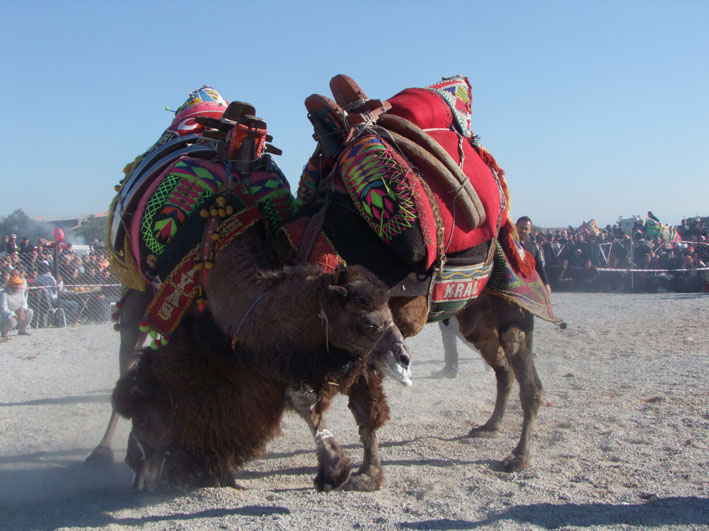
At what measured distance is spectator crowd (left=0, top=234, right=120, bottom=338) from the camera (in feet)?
43.9

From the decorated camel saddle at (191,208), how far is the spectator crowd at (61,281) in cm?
972

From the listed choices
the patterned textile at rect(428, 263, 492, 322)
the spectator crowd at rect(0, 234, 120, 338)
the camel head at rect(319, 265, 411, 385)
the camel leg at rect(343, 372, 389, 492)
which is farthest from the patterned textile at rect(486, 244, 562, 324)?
the spectator crowd at rect(0, 234, 120, 338)


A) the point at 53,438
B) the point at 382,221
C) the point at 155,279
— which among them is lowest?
the point at 53,438

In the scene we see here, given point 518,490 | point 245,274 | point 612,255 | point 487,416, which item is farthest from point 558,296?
point 245,274

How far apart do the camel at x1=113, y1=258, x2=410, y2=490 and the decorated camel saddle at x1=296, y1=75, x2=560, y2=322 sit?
0.71 m

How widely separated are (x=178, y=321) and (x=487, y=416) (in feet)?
11.3

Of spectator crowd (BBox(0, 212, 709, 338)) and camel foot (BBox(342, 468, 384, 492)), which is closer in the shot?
camel foot (BBox(342, 468, 384, 492))

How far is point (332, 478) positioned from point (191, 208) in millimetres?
1627

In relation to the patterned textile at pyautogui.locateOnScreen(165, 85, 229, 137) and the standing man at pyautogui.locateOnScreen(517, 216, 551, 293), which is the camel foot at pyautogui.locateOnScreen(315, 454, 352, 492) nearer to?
the patterned textile at pyautogui.locateOnScreen(165, 85, 229, 137)

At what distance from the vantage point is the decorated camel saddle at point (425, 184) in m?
3.44

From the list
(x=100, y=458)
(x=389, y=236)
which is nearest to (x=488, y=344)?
(x=389, y=236)

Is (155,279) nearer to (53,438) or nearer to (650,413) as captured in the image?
(53,438)

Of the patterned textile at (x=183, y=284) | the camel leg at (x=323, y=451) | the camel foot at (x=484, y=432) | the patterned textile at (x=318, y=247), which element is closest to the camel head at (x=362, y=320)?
the camel leg at (x=323, y=451)

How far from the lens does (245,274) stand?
10.2 feet
